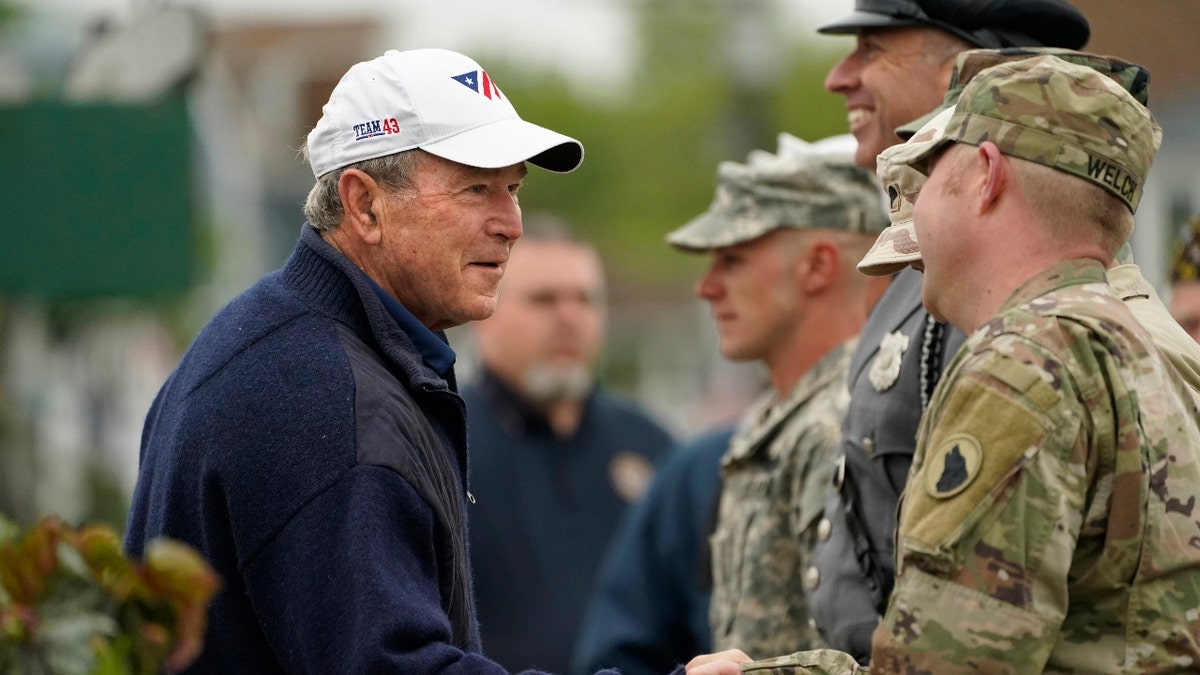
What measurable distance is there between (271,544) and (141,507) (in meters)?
0.48

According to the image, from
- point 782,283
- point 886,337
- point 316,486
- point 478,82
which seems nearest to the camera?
point 316,486

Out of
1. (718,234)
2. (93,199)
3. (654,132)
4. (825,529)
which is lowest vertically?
(654,132)

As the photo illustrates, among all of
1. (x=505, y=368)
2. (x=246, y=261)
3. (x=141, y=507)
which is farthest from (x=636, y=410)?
(x=246, y=261)

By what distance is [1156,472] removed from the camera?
8.46ft

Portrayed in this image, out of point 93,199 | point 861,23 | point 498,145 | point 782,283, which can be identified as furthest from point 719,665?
point 93,199

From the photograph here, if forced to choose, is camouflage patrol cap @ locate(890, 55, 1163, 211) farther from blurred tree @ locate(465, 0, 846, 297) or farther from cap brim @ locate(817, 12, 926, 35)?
blurred tree @ locate(465, 0, 846, 297)

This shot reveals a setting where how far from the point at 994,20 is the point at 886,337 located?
86cm

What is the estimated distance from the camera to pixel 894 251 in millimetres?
3420

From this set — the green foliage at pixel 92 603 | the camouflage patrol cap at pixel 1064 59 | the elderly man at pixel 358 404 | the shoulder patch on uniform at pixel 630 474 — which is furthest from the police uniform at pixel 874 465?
the shoulder patch on uniform at pixel 630 474

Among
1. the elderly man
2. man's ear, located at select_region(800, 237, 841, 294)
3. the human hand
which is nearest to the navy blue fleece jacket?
the elderly man

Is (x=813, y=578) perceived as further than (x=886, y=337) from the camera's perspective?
Yes

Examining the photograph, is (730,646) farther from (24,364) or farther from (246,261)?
(246,261)

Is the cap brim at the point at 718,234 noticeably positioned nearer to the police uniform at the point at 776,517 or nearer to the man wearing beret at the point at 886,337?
the police uniform at the point at 776,517

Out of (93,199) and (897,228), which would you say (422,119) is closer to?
(897,228)
